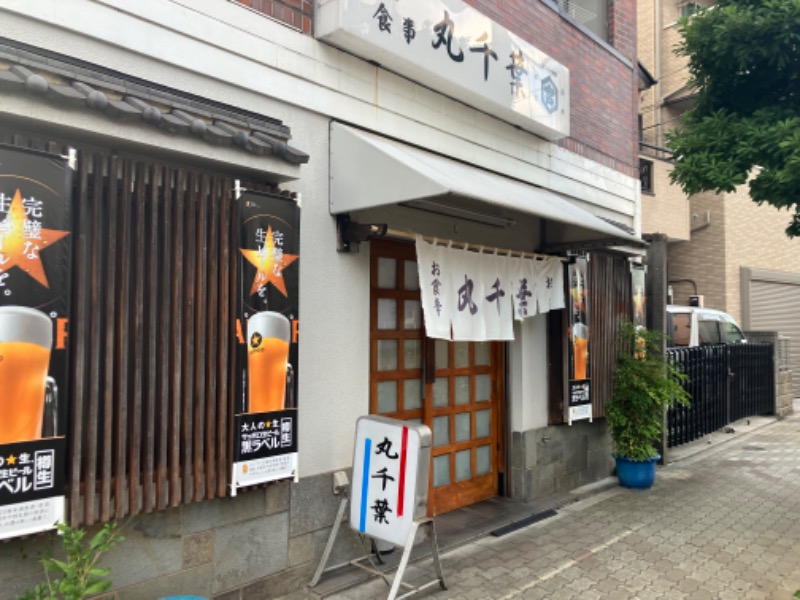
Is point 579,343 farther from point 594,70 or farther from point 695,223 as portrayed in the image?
point 695,223

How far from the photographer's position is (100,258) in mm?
3678

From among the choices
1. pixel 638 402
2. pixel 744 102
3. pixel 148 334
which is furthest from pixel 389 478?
pixel 744 102

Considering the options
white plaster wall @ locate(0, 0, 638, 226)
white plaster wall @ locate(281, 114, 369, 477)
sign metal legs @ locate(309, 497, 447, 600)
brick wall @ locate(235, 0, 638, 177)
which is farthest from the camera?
brick wall @ locate(235, 0, 638, 177)

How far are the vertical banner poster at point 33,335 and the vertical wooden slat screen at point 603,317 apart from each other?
22.1 feet

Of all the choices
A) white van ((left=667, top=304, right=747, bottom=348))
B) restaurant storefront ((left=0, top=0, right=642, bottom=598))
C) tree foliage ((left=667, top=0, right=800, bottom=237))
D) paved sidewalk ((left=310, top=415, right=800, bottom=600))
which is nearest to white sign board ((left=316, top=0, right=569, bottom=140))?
restaurant storefront ((left=0, top=0, right=642, bottom=598))

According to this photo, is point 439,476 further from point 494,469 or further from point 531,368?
point 531,368

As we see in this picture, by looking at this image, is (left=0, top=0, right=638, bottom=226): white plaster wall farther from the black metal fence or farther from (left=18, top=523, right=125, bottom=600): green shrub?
the black metal fence

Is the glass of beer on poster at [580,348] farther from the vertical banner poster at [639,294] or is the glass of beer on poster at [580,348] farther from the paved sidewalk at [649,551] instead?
the paved sidewalk at [649,551]

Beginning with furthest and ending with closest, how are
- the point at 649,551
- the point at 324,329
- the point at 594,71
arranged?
1. the point at 594,71
2. the point at 649,551
3. the point at 324,329

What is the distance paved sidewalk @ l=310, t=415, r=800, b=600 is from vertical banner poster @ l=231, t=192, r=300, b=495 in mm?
1244

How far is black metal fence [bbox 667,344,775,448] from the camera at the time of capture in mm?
10898

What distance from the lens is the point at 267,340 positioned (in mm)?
4457

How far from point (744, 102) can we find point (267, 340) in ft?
20.8

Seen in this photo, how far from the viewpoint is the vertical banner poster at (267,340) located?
4.32 meters
